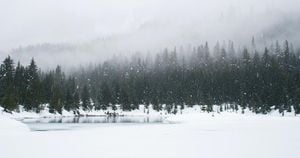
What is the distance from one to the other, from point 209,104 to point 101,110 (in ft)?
147

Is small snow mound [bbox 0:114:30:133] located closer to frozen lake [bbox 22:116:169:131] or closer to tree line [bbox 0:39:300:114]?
frozen lake [bbox 22:116:169:131]

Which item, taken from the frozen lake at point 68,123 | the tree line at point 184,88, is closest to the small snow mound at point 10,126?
the frozen lake at point 68,123

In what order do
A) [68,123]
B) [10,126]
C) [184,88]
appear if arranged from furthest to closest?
[184,88] → [68,123] → [10,126]

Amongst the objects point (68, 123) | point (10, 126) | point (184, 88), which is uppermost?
point (184, 88)

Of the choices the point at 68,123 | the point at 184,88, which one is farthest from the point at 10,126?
the point at 184,88

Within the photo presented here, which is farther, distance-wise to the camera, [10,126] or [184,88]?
[184,88]

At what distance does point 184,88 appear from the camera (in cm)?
15262

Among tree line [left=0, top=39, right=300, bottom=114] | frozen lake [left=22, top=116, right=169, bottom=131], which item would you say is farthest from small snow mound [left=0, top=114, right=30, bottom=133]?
tree line [left=0, top=39, right=300, bottom=114]

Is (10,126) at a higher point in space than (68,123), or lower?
higher

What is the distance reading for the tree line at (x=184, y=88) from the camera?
98.1 meters

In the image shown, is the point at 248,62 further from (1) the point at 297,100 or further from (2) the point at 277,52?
(1) the point at 297,100

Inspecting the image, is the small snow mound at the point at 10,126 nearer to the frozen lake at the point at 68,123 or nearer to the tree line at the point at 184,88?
the frozen lake at the point at 68,123

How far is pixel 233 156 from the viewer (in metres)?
18.7

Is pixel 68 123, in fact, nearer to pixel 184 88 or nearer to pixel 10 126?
pixel 10 126
